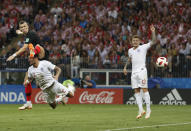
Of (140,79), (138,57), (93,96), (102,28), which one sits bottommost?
(93,96)

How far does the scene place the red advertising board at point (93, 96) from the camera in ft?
80.2

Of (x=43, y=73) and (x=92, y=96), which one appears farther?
(x=92, y=96)

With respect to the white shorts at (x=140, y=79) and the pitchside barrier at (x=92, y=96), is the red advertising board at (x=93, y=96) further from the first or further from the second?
the white shorts at (x=140, y=79)

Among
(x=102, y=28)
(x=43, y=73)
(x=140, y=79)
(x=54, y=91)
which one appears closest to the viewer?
(x=43, y=73)

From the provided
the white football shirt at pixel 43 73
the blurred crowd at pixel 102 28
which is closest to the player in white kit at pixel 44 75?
the white football shirt at pixel 43 73

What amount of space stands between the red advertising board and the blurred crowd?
109 cm

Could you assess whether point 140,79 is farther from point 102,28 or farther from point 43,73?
point 102,28

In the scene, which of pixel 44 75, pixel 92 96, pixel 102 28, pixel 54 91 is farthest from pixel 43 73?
pixel 102 28

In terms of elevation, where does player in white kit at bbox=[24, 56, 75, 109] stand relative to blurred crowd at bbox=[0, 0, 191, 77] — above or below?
below

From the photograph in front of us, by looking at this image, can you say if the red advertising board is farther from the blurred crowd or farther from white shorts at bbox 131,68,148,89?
white shorts at bbox 131,68,148,89

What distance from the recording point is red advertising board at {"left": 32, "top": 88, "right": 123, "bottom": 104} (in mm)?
24438

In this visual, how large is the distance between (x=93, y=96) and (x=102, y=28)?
5.17 m

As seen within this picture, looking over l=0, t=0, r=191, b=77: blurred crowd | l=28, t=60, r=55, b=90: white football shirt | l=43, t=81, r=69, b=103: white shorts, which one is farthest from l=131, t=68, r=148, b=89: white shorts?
l=0, t=0, r=191, b=77: blurred crowd

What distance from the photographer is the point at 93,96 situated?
24.5m
